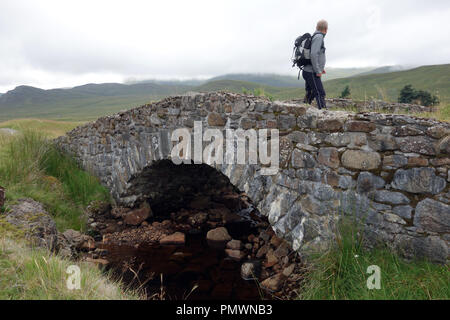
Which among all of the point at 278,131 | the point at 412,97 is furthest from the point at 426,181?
the point at 412,97

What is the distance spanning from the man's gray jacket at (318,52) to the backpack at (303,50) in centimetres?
11

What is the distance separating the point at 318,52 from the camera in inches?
210

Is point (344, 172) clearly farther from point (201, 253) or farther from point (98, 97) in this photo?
point (98, 97)

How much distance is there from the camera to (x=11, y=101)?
518 feet

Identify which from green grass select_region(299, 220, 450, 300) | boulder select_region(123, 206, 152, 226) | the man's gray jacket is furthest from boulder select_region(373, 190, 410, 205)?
boulder select_region(123, 206, 152, 226)

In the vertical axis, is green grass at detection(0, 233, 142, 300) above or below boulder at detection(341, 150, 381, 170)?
below

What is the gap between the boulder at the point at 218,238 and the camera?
658 cm

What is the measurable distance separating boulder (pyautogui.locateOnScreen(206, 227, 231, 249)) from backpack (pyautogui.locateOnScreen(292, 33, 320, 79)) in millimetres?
3954

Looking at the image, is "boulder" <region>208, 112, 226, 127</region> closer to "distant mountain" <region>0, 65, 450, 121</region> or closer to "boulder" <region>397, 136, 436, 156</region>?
"boulder" <region>397, 136, 436, 156</region>

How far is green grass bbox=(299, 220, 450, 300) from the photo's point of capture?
2.78 m

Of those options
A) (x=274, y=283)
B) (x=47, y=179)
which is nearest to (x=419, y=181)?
(x=274, y=283)

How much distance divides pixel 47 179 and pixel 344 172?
7025 mm

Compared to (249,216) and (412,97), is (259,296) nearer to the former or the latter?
(249,216)
